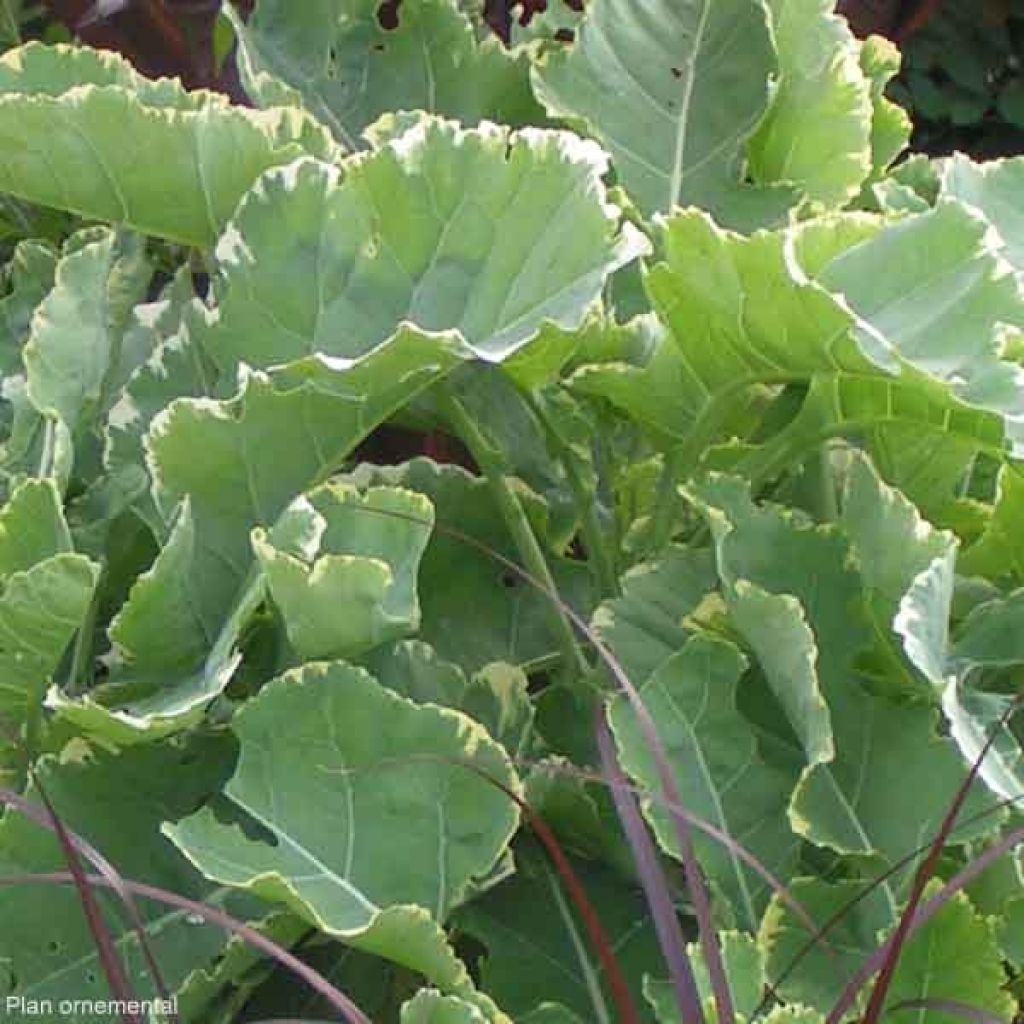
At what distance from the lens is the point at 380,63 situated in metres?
1.25

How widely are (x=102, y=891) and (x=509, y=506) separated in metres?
0.28

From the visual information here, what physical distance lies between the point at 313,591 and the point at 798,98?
18.5 inches

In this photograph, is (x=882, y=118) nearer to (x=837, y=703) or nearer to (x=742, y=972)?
(x=837, y=703)

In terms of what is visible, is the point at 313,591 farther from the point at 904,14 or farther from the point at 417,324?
the point at 904,14

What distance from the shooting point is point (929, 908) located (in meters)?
0.76

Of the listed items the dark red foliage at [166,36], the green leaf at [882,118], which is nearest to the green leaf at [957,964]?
the green leaf at [882,118]

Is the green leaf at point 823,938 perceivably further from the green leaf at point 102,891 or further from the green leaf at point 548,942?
the green leaf at point 102,891

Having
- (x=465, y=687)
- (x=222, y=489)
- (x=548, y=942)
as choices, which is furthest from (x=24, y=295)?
(x=548, y=942)

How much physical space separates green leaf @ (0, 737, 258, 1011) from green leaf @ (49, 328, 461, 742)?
37mm

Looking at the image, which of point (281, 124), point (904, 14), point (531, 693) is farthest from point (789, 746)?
point (904, 14)

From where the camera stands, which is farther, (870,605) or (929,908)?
(870,605)

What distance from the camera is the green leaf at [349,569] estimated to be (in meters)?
0.86

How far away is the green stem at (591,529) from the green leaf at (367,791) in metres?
0.20

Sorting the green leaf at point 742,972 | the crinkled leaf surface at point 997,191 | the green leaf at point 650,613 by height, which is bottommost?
the green leaf at point 742,972
